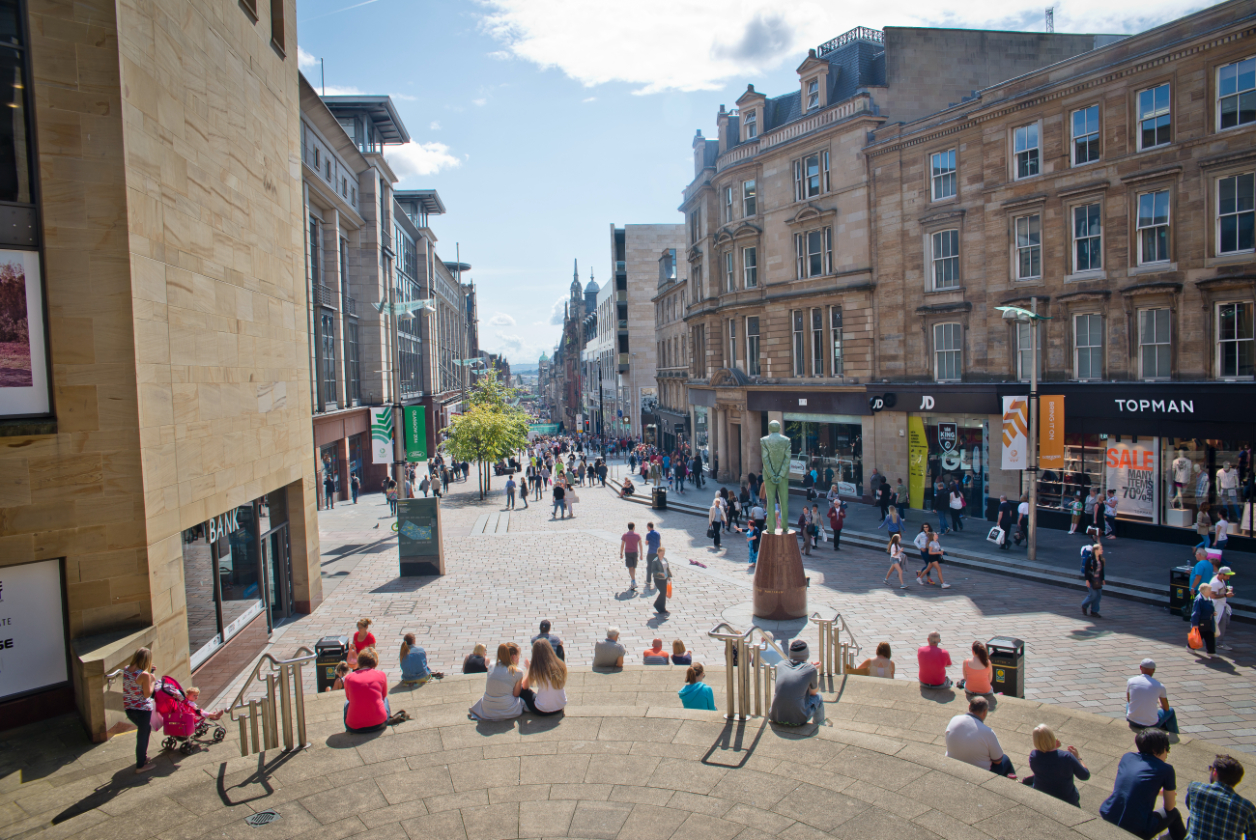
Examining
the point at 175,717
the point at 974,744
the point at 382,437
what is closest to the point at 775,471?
the point at 974,744

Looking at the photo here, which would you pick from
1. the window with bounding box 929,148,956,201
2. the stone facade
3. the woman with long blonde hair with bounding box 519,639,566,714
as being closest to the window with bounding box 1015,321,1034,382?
the window with bounding box 929,148,956,201

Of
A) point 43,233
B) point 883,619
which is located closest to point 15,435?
point 43,233

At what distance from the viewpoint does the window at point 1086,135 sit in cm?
2212

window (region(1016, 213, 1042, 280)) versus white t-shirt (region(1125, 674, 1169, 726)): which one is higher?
window (region(1016, 213, 1042, 280))

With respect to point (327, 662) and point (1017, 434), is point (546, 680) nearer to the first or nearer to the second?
point (327, 662)

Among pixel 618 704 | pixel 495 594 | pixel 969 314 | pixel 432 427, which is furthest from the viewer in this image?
pixel 432 427

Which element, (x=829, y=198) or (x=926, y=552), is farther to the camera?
(x=829, y=198)

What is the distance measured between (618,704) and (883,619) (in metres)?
7.90

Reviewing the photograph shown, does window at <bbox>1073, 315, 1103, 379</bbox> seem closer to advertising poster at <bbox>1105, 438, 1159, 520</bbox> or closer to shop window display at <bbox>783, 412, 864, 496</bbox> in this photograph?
advertising poster at <bbox>1105, 438, 1159, 520</bbox>

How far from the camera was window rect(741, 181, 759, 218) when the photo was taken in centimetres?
3531

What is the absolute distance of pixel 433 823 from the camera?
6445 millimetres

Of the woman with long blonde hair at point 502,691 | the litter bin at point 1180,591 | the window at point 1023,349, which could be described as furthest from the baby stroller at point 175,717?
the window at point 1023,349

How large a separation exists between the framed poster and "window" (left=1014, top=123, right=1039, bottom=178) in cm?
2577

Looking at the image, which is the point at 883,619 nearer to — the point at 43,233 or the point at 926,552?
the point at 926,552
